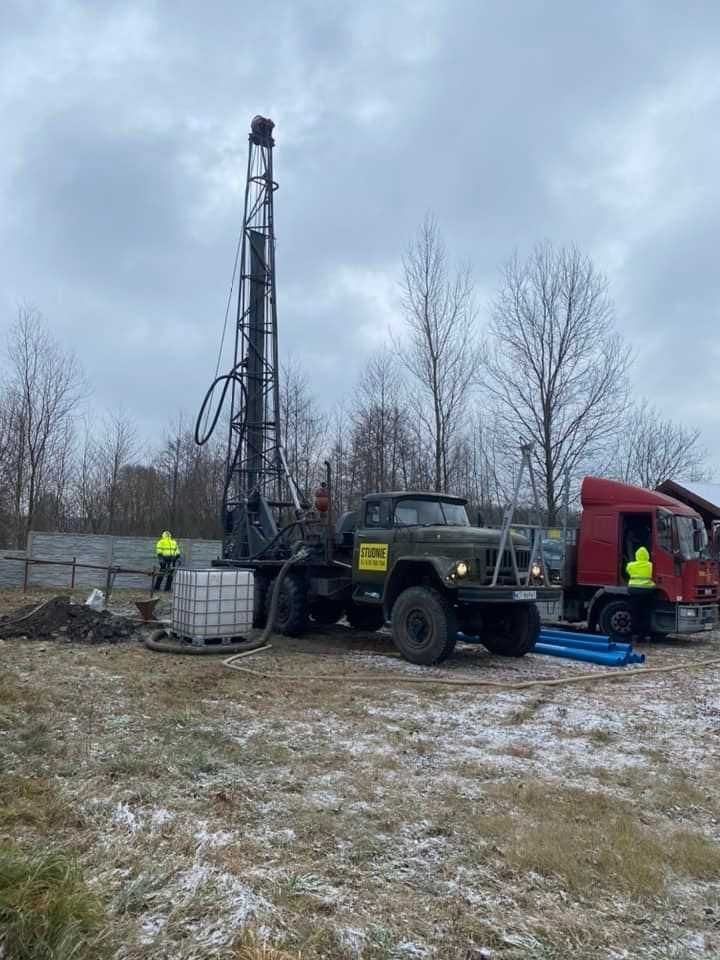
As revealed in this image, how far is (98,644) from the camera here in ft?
35.8

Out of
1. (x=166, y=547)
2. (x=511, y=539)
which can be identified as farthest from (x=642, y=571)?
(x=166, y=547)

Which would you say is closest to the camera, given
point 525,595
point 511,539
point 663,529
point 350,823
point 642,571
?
point 350,823

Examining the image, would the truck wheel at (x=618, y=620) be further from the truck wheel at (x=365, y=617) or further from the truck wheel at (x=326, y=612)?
the truck wheel at (x=326, y=612)

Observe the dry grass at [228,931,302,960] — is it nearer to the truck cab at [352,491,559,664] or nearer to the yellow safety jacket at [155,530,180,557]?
the truck cab at [352,491,559,664]

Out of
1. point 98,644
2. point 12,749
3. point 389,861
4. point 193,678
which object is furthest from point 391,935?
→ point 98,644

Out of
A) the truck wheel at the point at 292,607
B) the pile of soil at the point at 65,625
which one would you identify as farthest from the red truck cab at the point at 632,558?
the pile of soil at the point at 65,625

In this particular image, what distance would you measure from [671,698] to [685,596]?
15.4 feet

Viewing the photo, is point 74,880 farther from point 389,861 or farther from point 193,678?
point 193,678

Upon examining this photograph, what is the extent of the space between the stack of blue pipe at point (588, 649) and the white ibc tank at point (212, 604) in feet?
14.6

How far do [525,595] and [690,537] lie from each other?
501cm

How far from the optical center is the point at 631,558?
1350 cm

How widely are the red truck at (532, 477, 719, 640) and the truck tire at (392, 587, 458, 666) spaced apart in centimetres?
441

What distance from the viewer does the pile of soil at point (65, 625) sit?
11242 millimetres

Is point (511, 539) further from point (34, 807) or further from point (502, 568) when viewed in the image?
point (34, 807)
